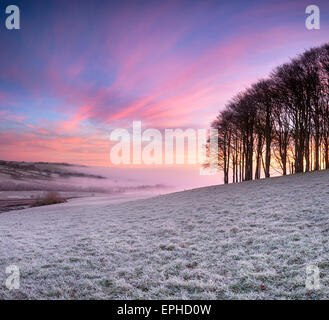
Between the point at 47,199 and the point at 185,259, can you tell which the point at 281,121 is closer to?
the point at 185,259

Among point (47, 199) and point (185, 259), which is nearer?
point (185, 259)

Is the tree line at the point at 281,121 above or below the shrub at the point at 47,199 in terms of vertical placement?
above

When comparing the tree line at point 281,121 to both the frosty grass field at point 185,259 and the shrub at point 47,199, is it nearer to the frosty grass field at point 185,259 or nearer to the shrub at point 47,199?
the frosty grass field at point 185,259

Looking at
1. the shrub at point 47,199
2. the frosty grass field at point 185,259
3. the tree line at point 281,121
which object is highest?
the tree line at point 281,121

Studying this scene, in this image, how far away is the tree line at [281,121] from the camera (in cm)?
3092

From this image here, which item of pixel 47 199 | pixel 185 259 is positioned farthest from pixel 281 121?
pixel 47 199

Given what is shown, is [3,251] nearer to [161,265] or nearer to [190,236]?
[161,265]

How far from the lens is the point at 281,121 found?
34.8m

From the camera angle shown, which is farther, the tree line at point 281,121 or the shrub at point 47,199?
the shrub at point 47,199

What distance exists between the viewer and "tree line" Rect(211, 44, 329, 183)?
30922 mm

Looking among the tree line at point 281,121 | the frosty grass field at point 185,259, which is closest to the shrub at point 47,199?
the frosty grass field at point 185,259

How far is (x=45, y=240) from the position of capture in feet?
38.6
